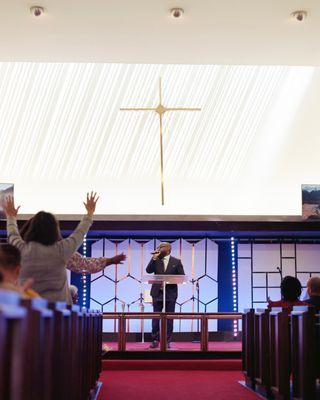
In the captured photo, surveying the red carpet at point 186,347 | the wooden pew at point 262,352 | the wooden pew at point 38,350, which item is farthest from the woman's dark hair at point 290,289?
the wooden pew at point 38,350

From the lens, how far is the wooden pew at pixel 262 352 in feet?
16.2

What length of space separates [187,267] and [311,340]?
7.28 meters

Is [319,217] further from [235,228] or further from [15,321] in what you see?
[15,321]

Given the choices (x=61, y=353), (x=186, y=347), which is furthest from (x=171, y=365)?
(x=61, y=353)

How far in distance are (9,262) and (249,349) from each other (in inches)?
148

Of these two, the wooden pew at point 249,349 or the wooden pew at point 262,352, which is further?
the wooden pew at point 249,349

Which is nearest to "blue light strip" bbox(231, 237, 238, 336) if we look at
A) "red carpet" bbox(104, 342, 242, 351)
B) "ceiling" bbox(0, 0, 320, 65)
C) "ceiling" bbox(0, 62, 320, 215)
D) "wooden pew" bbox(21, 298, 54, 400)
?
"ceiling" bbox(0, 62, 320, 215)

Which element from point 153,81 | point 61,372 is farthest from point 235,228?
point 61,372

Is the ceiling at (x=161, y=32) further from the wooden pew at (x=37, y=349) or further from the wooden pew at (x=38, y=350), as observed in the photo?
the wooden pew at (x=38, y=350)

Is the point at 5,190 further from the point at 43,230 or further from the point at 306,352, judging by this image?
the point at 306,352

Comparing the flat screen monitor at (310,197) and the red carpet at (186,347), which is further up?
the flat screen monitor at (310,197)

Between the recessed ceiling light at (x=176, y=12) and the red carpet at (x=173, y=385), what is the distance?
170 inches

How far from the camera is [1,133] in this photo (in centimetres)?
1051

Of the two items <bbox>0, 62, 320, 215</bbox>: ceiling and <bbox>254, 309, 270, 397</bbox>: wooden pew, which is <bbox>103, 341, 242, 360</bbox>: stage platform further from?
<bbox>0, 62, 320, 215</bbox>: ceiling
